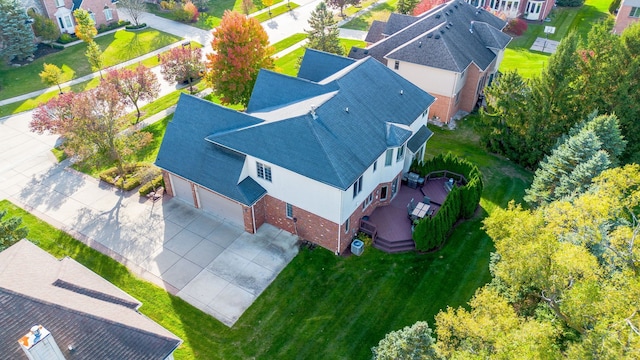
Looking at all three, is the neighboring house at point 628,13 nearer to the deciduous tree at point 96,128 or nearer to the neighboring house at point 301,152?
the neighboring house at point 301,152

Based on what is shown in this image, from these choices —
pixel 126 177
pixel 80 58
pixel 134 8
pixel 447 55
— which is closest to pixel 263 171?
pixel 126 177

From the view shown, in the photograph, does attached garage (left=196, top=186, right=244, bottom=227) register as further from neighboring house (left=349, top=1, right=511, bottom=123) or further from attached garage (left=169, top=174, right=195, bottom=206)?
neighboring house (left=349, top=1, right=511, bottom=123)

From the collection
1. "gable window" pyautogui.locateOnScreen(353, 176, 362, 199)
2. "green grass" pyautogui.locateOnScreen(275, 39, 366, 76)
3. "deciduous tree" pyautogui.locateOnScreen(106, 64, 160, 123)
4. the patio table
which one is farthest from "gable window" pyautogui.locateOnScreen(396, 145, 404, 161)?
"deciduous tree" pyautogui.locateOnScreen(106, 64, 160, 123)

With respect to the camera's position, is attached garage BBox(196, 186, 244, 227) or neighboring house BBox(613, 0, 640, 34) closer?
attached garage BBox(196, 186, 244, 227)

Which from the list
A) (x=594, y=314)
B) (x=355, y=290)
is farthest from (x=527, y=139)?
(x=594, y=314)

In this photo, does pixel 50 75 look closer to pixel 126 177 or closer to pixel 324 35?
pixel 126 177

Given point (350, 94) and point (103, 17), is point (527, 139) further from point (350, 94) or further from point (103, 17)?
point (103, 17)
